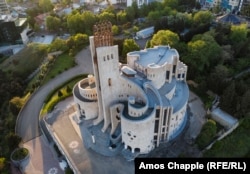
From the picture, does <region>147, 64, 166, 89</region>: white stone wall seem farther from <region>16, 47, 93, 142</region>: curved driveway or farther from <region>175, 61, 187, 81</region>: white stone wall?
<region>16, 47, 93, 142</region>: curved driveway

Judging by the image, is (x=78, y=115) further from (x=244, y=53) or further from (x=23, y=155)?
(x=244, y=53)

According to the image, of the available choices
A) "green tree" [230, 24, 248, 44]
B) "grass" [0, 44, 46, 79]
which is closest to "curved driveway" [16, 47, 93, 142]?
"grass" [0, 44, 46, 79]

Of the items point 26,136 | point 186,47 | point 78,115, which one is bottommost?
point 26,136

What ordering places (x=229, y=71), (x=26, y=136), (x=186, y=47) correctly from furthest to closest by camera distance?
(x=186, y=47)
(x=229, y=71)
(x=26, y=136)

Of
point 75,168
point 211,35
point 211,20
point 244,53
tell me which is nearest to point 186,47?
point 211,35

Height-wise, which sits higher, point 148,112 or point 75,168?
point 148,112

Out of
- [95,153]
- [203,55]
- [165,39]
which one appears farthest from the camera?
[165,39]

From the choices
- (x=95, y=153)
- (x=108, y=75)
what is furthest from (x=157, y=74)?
(x=95, y=153)

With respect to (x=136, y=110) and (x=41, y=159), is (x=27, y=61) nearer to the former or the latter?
(x=41, y=159)
